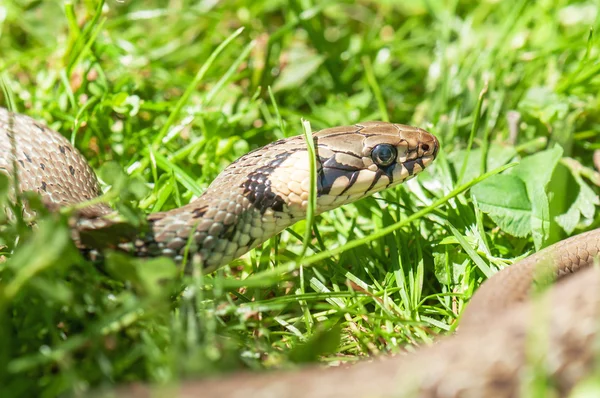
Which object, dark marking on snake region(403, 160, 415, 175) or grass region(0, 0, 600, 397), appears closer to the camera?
grass region(0, 0, 600, 397)

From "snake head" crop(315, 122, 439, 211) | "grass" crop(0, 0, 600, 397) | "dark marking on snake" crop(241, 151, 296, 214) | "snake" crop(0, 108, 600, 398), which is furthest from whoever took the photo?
"snake head" crop(315, 122, 439, 211)

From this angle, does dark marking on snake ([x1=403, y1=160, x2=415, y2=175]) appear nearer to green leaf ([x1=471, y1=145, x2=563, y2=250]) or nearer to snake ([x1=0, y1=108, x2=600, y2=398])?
snake ([x1=0, y1=108, x2=600, y2=398])

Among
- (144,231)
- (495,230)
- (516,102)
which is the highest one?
(144,231)

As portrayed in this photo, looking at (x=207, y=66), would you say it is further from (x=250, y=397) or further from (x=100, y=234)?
(x=250, y=397)

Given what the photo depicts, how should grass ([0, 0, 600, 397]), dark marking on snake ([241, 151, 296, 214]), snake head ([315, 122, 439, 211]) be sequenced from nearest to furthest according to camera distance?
grass ([0, 0, 600, 397])
dark marking on snake ([241, 151, 296, 214])
snake head ([315, 122, 439, 211])

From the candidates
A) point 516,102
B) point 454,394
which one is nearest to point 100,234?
point 454,394

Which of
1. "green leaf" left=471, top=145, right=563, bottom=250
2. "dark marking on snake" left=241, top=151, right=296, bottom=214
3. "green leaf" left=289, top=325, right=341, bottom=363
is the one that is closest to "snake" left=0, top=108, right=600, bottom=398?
"dark marking on snake" left=241, top=151, right=296, bottom=214

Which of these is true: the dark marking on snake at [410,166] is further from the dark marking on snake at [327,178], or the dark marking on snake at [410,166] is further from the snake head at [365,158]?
the dark marking on snake at [327,178]
